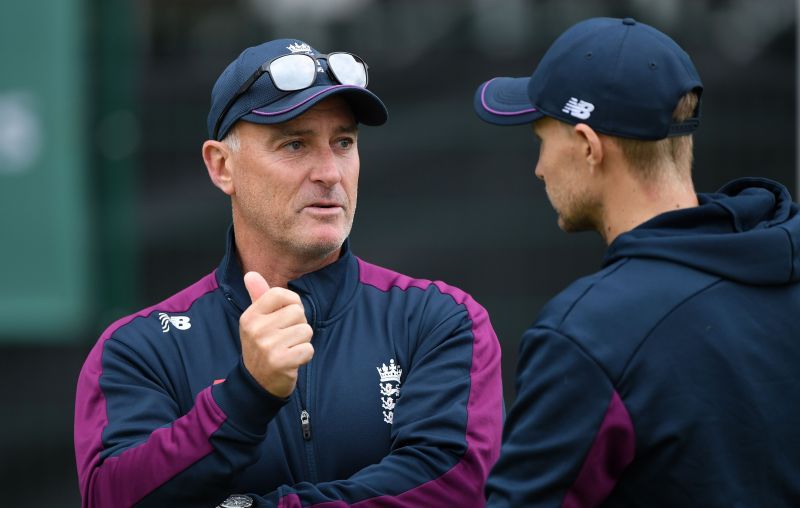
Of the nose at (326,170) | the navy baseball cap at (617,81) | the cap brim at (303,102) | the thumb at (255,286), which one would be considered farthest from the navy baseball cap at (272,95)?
the navy baseball cap at (617,81)

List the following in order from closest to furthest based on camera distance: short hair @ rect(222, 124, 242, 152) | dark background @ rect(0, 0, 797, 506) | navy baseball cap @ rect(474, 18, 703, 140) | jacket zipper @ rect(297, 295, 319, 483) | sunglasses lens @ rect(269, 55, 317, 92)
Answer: navy baseball cap @ rect(474, 18, 703, 140) < jacket zipper @ rect(297, 295, 319, 483) < sunglasses lens @ rect(269, 55, 317, 92) < short hair @ rect(222, 124, 242, 152) < dark background @ rect(0, 0, 797, 506)

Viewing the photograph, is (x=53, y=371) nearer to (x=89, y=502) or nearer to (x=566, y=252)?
(x=566, y=252)

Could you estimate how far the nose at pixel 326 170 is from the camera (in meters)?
2.64

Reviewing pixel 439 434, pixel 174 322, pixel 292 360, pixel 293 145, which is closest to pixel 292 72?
pixel 293 145

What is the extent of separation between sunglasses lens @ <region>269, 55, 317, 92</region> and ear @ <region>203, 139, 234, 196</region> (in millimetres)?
230

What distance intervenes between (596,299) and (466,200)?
3.18 m

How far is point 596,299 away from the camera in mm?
2041

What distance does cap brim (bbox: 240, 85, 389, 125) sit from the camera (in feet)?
8.29

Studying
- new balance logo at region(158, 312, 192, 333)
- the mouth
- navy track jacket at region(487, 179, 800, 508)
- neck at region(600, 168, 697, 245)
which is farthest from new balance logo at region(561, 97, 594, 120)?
new balance logo at region(158, 312, 192, 333)

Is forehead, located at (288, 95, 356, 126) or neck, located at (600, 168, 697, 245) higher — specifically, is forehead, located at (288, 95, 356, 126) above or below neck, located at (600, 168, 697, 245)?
above

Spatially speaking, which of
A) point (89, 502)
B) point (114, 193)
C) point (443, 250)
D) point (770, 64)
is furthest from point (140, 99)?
point (89, 502)

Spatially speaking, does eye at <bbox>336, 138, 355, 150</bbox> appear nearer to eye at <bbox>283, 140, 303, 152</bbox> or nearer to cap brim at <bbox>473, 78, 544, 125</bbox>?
eye at <bbox>283, 140, 303, 152</bbox>

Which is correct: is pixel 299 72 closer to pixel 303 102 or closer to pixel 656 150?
pixel 303 102

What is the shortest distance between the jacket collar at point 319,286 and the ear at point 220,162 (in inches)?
5.5
